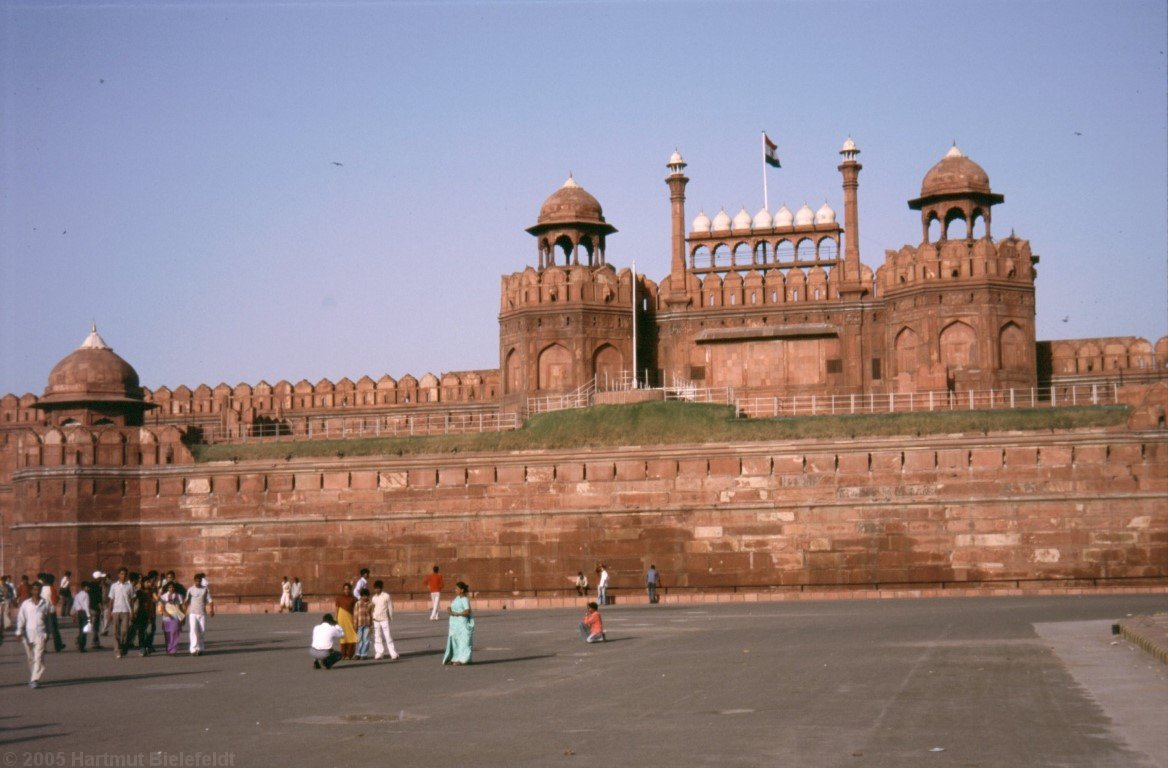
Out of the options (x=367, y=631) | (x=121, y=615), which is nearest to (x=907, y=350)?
(x=367, y=631)

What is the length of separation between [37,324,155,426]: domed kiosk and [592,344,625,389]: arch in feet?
53.1

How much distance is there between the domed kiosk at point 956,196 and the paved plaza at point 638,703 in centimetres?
2291

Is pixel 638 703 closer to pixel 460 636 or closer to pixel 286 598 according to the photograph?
pixel 460 636

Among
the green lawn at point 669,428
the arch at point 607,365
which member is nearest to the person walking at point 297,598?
the green lawn at point 669,428

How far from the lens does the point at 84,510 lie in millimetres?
43125

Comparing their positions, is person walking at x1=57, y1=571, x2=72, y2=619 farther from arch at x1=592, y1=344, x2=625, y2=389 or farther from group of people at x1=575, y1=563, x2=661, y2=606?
arch at x1=592, y1=344, x2=625, y2=389

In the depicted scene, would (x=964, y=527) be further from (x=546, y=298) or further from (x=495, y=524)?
(x=546, y=298)

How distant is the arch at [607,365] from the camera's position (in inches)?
1817

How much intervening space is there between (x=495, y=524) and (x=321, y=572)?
5.33 meters

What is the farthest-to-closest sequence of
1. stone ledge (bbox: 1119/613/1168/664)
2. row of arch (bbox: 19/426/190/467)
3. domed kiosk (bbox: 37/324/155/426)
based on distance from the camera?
domed kiosk (bbox: 37/324/155/426) → row of arch (bbox: 19/426/190/467) → stone ledge (bbox: 1119/613/1168/664)

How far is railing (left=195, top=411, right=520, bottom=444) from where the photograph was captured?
45.2m

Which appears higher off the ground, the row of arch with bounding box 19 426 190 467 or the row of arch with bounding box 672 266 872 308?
the row of arch with bounding box 672 266 872 308

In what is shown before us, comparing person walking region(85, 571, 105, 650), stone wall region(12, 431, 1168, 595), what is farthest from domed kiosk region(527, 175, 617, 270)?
person walking region(85, 571, 105, 650)

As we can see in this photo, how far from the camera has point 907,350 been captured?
4441 cm
